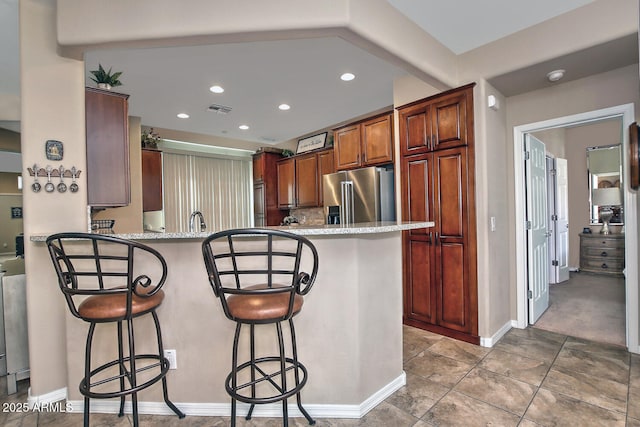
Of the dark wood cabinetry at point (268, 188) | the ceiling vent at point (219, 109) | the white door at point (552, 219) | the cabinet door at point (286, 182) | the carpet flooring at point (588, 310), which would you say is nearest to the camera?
the carpet flooring at point (588, 310)

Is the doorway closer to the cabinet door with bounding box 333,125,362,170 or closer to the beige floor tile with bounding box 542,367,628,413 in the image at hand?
the beige floor tile with bounding box 542,367,628,413

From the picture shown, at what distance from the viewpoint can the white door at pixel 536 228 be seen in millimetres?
3148

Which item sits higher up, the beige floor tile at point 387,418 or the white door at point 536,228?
the white door at point 536,228

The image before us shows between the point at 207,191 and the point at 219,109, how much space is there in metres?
2.10

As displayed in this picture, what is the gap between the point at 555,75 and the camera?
8.56ft

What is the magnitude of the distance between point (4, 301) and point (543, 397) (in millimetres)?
3688

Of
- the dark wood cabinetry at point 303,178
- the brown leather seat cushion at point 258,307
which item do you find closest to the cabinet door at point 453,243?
the brown leather seat cushion at point 258,307

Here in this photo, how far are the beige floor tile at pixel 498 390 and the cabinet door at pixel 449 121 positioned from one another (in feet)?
6.22

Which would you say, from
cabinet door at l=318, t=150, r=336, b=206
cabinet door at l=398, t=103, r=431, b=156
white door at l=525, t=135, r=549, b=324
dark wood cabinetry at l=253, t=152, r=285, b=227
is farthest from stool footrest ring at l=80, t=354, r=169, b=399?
dark wood cabinetry at l=253, t=152, r=285, b=227

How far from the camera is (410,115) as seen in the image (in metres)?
3.19

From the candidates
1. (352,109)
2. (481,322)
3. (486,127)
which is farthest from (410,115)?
(481,322)

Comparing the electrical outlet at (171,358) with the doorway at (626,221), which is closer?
the electrical outlet at (171,358)

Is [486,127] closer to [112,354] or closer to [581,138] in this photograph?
[112,354]

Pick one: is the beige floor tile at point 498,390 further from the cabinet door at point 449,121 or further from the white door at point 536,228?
the cabinet door at point 449,121
